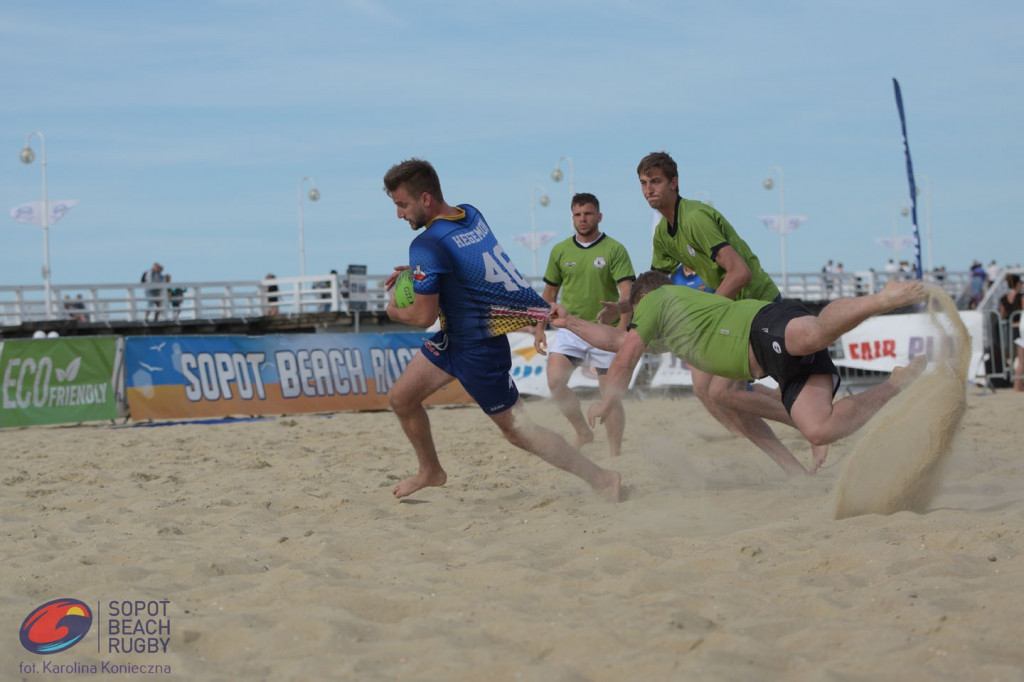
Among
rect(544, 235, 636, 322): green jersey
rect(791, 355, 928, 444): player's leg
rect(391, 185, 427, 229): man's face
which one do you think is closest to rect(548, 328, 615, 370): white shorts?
rect(544, 235, 636, 322): green jersey

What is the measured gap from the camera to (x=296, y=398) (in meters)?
13.0

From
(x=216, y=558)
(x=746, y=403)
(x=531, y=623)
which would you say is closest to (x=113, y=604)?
(x=216, y=558)

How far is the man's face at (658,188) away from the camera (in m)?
5.73

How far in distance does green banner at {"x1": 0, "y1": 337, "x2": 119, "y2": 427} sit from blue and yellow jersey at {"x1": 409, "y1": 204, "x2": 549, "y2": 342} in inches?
329

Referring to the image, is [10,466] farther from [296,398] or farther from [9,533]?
[296,398]

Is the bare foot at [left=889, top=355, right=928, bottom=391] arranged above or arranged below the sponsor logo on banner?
above

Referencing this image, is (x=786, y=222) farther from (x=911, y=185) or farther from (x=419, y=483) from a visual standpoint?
(x=419, y=483)

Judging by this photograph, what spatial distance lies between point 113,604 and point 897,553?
2.67m

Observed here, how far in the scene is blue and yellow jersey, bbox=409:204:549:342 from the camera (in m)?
4.87

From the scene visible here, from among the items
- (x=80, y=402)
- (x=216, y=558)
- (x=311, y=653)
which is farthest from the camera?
(x=80, y=402)

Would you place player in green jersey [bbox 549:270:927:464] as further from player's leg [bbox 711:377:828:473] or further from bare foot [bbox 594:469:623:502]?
player's leg [bbox 711:377:828:473]

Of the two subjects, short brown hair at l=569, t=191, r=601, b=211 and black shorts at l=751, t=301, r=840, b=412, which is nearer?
black shorts at l=751, t=301, r=840, b=412

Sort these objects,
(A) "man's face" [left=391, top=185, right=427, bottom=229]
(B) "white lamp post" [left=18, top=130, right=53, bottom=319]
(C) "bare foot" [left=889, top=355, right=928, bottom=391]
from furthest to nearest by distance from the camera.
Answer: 1. (B) "white lamp post" [left=18, top=130, right=53, bottom=319]
2. (A) "man's face" [left=391, top=185, right=427, bottom=229]
3. (C) "bare foot" [left=889, top=355, right=928, bottom=391]

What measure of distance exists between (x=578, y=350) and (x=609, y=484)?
92.4 inches
